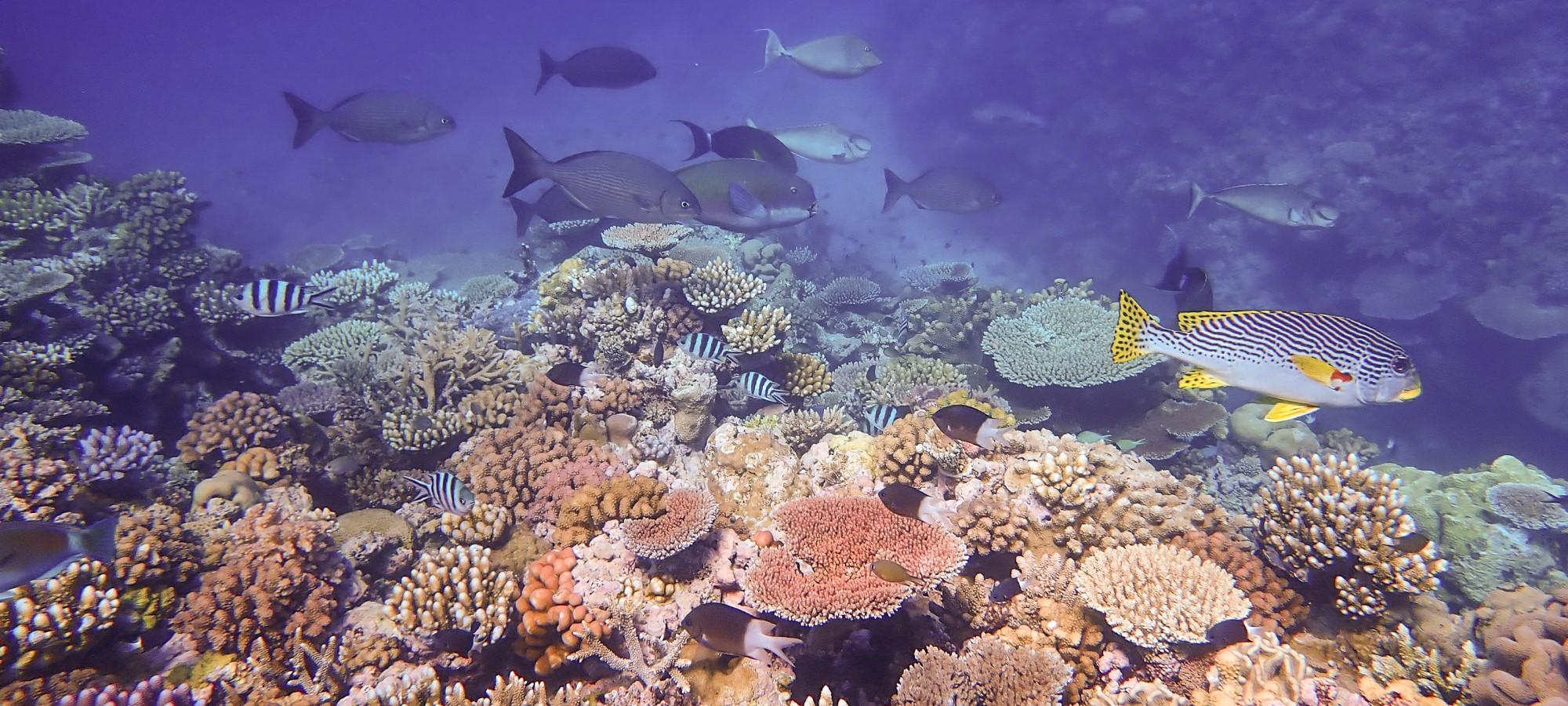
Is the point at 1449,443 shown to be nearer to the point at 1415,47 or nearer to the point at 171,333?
the point at 1415,47

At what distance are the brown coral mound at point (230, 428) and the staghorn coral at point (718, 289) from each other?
151 inches

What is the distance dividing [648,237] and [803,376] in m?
2.29

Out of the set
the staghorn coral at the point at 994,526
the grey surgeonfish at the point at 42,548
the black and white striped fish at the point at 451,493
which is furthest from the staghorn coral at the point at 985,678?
the grey surgeonfish at the point at 42,548

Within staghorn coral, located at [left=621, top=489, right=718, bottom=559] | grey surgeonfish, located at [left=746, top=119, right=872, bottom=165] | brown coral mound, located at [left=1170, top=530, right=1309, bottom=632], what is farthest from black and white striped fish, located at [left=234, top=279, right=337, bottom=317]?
grey surgeonfish, located at [left=746, top=119, right=872, bottom=165]

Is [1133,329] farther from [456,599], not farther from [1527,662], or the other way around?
[456,599]

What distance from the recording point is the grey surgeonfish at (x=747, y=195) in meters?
5.54

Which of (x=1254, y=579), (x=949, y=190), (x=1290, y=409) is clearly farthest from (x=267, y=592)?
(x=949, y=190)

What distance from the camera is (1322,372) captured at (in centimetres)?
246

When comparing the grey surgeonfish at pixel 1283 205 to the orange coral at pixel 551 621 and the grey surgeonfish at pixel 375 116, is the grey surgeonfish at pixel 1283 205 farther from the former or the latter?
the grey surgeonfish at pixel 375 116

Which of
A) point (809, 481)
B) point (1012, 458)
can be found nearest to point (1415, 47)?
point (1012, 458)

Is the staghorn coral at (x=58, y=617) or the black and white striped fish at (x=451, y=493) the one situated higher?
the black and white striped fish at (x=451, y=493)

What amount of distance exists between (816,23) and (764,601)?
54.0 meters

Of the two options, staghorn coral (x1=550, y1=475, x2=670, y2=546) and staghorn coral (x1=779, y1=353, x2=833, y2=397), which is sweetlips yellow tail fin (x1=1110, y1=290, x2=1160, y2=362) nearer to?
staghorn coral (x1=550, y1=475, x2=670, y2=546)

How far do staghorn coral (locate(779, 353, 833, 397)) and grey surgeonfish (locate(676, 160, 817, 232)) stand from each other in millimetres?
1375
